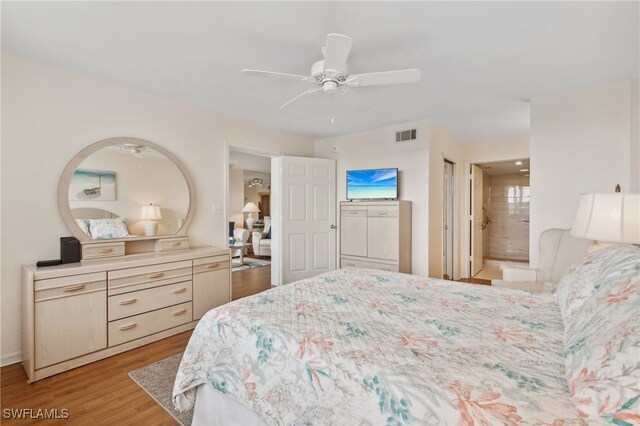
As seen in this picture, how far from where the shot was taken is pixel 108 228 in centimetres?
274

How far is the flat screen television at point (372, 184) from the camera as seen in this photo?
13.7 ft

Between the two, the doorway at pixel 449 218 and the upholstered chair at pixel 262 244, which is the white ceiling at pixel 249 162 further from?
the doorway at pixel 449 218

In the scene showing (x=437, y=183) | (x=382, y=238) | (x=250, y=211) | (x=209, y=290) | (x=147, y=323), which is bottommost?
(x=147, y=323)

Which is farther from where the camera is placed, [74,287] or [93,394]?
[74,287]

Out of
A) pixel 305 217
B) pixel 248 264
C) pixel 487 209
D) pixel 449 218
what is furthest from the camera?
pixel 487 209

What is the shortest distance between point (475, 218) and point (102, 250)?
5.46 metres

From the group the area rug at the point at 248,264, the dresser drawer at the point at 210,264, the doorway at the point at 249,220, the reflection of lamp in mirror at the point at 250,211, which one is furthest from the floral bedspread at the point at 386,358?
the reflection of lamp in mirror at the point at 250,211

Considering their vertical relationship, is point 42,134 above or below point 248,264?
above

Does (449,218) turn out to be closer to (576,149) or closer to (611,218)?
(576,149)

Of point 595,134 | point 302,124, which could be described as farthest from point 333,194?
point 595,134

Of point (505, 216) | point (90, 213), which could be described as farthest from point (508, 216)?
point (90, 213)

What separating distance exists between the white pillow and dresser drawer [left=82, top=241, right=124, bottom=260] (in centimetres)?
9

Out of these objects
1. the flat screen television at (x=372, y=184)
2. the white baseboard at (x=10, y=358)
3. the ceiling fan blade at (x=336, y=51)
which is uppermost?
the ceiling fan blade at (x=336, y=51)

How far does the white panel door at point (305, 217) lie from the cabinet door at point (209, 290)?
117cm
